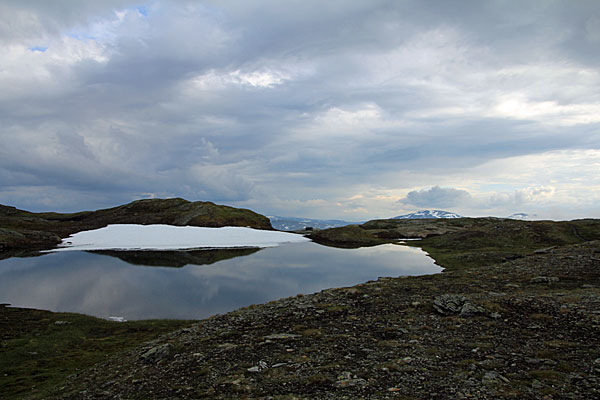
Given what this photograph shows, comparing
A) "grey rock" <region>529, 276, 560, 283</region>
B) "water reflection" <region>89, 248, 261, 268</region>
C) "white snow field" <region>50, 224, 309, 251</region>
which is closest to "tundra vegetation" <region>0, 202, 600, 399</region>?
"grey rock" <region>529, 276, 560, 283</region>

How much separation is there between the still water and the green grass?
253cm

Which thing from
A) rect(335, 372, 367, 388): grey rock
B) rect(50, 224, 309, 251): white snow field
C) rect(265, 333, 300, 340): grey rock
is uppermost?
rect(50, 224, 309, 251): white snow field

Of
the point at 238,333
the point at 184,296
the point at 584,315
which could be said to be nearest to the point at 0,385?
the point at 238,333

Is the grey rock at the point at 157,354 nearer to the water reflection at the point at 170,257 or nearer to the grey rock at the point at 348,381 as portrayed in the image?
the grey rock at the point at 348,381

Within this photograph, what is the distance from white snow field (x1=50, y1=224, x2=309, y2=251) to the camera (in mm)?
84000

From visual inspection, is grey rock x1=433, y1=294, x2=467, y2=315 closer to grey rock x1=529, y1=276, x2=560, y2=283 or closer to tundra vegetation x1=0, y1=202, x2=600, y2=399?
tundra vegetation x1=0, y1=202, x2=600, y2=399

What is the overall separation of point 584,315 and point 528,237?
213 feet

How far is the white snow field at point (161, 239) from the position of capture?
276 feet

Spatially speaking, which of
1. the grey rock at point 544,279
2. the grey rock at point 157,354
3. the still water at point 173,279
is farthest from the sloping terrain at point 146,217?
the grey rock at point 544,279

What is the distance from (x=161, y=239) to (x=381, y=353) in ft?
300

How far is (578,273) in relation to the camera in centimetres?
2989

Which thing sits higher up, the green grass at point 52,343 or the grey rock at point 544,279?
the grey rock at point 544,279

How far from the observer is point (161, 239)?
305 ft

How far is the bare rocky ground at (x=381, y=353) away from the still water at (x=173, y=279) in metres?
12.5
